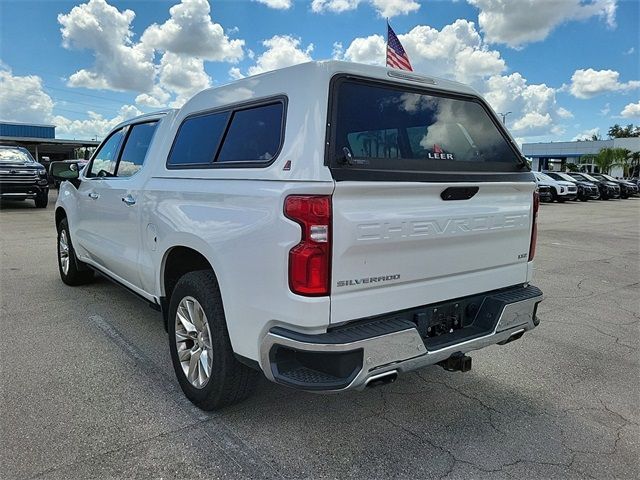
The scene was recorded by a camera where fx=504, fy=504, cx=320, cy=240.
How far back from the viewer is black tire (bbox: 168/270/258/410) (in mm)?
2885

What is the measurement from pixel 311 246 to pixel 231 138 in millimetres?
1163

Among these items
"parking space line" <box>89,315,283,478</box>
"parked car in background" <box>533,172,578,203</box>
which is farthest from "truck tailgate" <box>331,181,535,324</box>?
"parked car in background" <box>533,172,578,203</box>

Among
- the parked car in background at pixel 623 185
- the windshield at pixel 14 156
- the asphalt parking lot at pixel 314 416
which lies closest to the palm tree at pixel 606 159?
the parked car in background at pixel 623 185

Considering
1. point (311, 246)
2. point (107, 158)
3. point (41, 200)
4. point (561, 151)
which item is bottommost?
point (41, 200)

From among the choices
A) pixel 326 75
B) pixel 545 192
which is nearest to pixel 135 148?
pixel 326 75

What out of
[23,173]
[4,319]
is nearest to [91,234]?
[4,319]

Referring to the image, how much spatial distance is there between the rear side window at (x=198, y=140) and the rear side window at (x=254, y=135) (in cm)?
12

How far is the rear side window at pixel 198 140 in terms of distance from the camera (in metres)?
3.31

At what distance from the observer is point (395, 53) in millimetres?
11898

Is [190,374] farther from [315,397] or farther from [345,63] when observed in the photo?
[345,63]

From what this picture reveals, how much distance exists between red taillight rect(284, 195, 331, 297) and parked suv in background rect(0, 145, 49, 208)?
632 inches

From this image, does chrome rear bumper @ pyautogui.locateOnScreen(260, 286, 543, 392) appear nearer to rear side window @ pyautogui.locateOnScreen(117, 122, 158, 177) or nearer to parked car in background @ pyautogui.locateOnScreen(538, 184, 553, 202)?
rear side window @ pyautogui.locateOnScreen(117, 122, 158, 177)

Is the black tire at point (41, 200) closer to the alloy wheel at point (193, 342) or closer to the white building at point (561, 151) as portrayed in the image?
the alloy wheel at point (193, 342)

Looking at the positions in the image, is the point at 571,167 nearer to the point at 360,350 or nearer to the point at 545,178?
the point at 545,178
